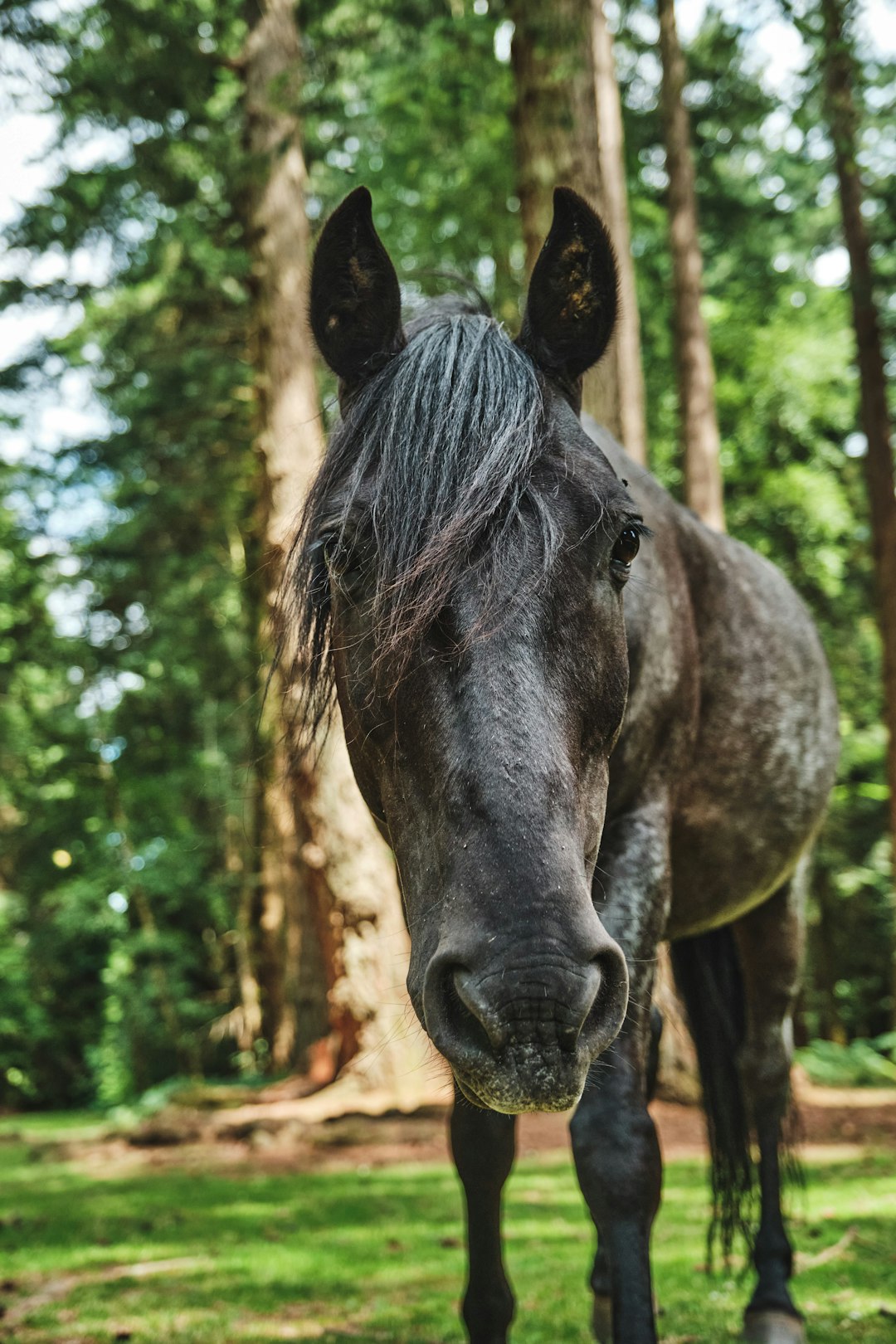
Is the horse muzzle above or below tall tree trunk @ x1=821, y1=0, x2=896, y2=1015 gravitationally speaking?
below

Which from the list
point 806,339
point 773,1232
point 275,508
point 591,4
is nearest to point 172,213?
point 275,508

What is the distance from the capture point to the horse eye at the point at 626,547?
95.7 inches

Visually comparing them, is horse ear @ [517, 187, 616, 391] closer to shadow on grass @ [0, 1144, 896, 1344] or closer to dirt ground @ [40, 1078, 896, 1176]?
shadow on grass @ [0, 1144, 896, 1344]

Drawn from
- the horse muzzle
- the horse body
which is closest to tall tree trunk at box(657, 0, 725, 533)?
the horse body

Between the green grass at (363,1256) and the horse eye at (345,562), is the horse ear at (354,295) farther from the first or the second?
the green grass at (363,1256)

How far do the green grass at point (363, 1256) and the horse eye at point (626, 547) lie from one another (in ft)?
9.39

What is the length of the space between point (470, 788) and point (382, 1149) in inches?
301

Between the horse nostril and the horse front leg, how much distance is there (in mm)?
986

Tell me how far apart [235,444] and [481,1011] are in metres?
15.2

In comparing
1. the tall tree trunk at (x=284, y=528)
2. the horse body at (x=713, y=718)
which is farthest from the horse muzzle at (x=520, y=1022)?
the tall tree trunk at (x=284, y=528)

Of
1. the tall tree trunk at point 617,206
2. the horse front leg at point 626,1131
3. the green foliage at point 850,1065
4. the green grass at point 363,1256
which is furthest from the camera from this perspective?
the green foliage at point 850,1065

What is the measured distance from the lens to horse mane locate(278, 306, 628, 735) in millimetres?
2129

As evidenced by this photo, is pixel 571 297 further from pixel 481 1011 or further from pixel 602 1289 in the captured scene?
pixel 602 1289

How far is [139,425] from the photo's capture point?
15.0 m
